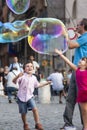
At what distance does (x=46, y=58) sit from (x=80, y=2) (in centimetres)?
394

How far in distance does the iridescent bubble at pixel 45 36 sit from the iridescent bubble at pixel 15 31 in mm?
999

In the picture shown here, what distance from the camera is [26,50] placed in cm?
4069

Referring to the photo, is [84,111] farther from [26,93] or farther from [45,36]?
[45,36]

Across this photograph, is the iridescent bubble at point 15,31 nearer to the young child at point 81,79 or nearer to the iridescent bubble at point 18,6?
the iridescent bubble at point 18,6

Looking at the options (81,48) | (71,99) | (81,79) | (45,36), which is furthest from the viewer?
(45,36)

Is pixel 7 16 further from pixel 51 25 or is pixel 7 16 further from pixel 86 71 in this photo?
pixel 86 71

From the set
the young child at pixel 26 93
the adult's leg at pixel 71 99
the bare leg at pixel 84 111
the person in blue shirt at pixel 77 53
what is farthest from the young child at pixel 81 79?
the young child at pixel 26 93

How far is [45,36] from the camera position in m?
11.5

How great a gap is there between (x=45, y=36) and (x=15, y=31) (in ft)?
5.25

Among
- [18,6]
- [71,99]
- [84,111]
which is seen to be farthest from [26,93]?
[18,6]

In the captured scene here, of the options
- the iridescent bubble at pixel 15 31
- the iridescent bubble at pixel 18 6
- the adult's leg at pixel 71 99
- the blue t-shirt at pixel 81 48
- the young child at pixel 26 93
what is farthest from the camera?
the iridescent bubble at pixel 18 6

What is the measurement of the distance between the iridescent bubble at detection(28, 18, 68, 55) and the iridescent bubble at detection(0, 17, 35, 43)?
100 cm

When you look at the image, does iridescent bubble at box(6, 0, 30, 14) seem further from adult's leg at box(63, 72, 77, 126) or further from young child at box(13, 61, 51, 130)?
adult's leg at box(63, 72, 77, 126)

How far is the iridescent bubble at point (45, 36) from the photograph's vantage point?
10820mm
